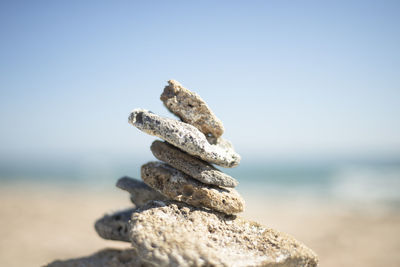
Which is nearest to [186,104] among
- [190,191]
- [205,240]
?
[190,191]

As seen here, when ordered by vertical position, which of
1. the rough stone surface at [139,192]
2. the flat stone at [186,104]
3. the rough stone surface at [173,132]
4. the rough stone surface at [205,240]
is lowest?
the rough stone surface at [205,240]

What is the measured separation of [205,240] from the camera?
290 cm

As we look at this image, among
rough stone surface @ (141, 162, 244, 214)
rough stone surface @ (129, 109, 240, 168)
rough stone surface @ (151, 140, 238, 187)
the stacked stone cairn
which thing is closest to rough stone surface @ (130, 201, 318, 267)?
the stacked stone cairn

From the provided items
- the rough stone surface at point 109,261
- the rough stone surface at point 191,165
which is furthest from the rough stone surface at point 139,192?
the rough stone surface at point 191,165

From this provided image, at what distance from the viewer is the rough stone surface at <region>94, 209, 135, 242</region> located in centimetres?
464

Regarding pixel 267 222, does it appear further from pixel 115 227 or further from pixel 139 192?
pixel 139 192

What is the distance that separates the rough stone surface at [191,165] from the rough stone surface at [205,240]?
382 millimetres

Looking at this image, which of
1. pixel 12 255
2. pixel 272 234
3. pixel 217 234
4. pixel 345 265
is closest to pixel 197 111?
pixel 217 234

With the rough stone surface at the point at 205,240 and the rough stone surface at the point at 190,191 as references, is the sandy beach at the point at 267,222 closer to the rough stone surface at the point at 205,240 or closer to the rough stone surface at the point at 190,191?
the rough stone surface at the point at 190,191

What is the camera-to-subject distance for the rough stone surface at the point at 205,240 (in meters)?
2.56

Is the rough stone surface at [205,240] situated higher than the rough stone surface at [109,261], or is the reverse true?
the rough stone surface at [205,240]

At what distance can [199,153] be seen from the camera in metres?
3.25

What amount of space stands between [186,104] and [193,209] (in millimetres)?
1314

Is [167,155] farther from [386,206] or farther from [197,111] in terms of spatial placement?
[386,206]
